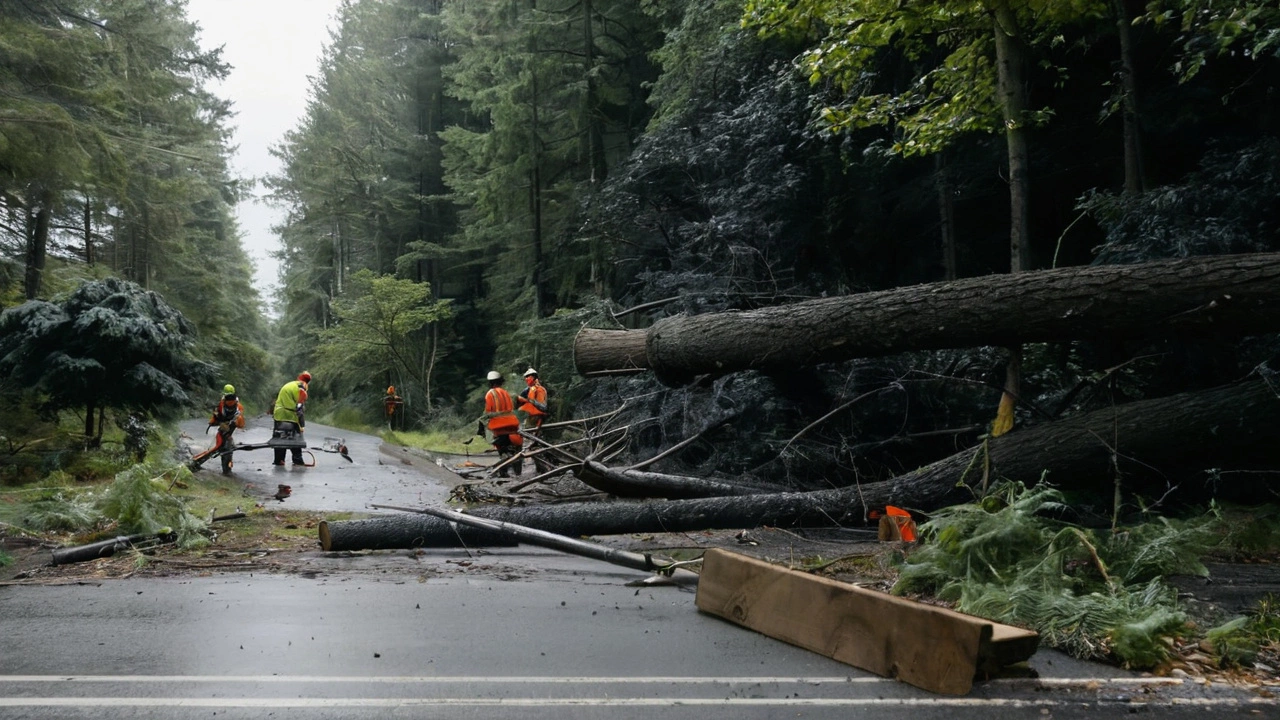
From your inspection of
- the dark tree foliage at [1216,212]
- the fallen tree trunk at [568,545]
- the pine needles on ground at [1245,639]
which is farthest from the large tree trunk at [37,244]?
the pine needles on ground at [1245,639]

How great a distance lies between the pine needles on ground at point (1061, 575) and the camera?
15.0 ft

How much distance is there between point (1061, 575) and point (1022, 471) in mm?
2606

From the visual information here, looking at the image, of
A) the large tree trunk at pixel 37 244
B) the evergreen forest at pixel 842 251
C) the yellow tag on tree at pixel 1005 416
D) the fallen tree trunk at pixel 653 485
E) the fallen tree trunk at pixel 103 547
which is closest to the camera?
the fallen tree trunk at pixel 103 547

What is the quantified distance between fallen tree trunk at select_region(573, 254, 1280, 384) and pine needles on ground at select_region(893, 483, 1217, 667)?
1816mm

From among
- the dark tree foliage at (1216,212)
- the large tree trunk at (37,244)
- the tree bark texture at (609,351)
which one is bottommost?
the tree bark texture at (609,351)

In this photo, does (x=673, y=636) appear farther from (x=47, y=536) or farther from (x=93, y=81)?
(x=93, y=81)

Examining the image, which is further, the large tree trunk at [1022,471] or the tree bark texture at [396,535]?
the tree bark texture at [396,535]

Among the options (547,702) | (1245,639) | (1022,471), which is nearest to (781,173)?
(1022,471)

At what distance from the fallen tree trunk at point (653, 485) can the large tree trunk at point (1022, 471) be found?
0.98 metres

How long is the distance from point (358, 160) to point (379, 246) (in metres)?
4.44

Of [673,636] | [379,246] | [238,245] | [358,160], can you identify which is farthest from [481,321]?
[673,636]

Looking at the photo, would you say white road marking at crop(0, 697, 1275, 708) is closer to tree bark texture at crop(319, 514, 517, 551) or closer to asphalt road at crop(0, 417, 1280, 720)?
asphalt road at crop(0, 417, 1280, 720)

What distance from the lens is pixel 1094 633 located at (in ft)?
15.3

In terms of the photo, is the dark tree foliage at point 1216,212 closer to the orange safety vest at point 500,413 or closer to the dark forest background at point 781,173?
the dark forest background at point 781,173
